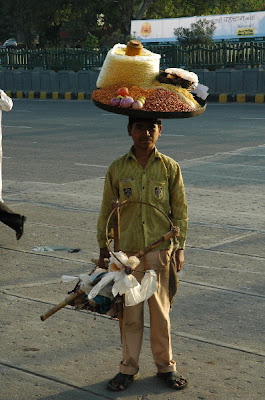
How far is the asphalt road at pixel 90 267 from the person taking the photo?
14.8 ft

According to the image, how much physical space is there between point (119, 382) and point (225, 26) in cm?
3887

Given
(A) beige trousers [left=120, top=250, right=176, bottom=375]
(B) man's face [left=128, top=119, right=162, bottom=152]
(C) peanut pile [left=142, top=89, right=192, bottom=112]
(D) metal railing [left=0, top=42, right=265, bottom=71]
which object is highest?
(C) peanut pile [left=142, top=89, right=192, bottom=112]

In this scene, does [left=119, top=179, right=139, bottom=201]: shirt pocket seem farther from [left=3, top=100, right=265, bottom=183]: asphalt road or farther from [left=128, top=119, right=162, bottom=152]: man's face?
[left=3, top=100, right=265, bottom=183]: asphalt road

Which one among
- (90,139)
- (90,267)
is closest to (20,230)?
(90,267)

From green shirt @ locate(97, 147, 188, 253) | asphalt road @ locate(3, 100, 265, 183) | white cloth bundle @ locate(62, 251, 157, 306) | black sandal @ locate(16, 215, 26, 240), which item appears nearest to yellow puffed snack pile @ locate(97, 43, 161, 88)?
green shirt @ locate(97, 147, 188, 253)

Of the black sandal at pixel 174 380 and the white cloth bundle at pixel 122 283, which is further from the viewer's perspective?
the black sandal at pixel 174 380

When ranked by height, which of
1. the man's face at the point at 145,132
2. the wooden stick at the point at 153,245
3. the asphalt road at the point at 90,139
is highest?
the man's face at the point at 145,132

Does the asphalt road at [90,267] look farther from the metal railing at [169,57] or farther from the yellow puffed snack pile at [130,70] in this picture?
the metal railing at [169,57]

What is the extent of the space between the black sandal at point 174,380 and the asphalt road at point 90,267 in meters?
0.05

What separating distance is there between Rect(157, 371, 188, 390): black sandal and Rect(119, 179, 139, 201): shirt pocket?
969mm

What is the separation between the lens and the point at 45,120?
71.5 ft

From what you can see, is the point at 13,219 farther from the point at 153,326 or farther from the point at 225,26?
the point at 225,26

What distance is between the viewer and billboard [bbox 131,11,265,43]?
40781 mm

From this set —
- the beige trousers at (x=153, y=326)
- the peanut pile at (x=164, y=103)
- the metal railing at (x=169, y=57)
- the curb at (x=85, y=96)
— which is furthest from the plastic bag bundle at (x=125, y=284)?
the metal railing at (x=169, y=57)
